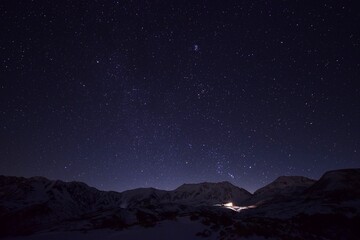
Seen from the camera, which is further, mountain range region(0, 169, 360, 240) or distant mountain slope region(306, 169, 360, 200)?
distant mountain slope region(306, 169, 360, 200)

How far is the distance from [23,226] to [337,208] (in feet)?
533

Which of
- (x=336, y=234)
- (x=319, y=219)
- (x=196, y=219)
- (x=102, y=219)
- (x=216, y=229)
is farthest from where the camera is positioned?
(x=102, y=219)

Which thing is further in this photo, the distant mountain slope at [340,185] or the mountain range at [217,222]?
the distant mountain slope at [340,185]

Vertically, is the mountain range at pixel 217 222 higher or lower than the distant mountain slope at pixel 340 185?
lower

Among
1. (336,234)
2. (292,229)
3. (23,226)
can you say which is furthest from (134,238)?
(23,226)

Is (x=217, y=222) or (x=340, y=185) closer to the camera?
(x=217, y=222)

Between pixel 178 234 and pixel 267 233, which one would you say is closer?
pixel 267 233

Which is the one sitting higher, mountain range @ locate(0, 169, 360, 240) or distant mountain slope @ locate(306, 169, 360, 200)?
distant mountain slope @ locate(306, 169, 360, 200)

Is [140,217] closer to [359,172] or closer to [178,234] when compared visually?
[178,234]

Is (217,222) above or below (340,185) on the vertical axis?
below

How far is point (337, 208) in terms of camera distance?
9206cm

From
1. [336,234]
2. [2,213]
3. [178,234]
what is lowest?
[336,234]

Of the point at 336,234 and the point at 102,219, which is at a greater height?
the point at 102,219

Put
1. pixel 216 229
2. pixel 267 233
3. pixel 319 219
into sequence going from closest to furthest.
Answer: pixel 267 233 → pixel 216 229 → pixel 319 219
